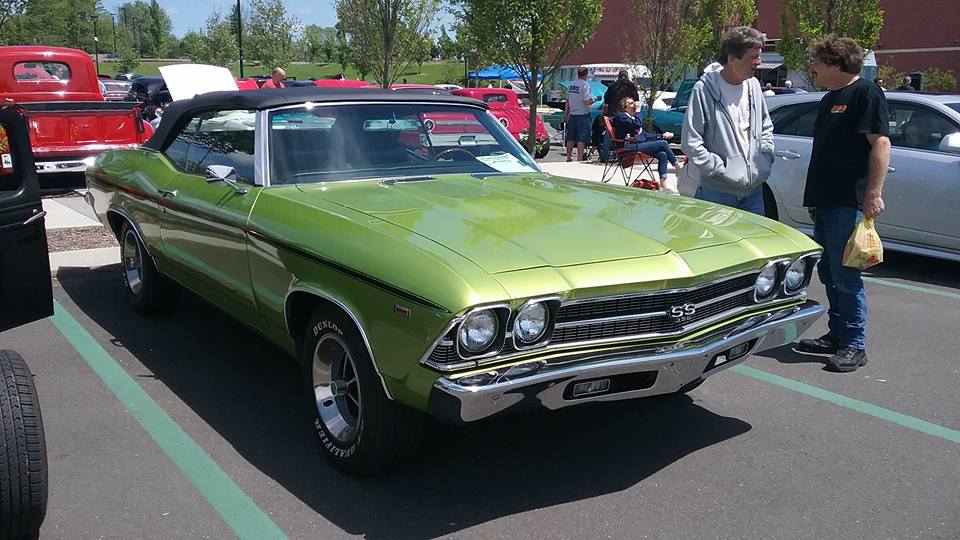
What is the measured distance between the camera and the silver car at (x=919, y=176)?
7141 millimetres

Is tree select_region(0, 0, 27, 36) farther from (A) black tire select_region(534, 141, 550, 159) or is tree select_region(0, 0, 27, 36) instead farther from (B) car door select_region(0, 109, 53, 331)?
(B) car door select_region(0, 109, 53, 331)

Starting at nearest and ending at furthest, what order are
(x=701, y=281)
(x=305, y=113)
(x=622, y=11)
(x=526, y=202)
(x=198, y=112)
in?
1. (x=701, y=281)
2. (x=526, y=202)
3. (x=305, y=113)
4. (x=198, y=112)
5. (x=622, y=11)

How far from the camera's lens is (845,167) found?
16.1ft

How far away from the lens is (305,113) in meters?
4.43

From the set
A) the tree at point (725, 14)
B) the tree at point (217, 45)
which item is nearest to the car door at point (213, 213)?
the tree at point (725, 14)

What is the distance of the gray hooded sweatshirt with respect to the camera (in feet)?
16.8

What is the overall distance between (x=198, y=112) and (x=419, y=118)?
1.53 meters

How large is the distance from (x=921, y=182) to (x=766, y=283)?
444 cm

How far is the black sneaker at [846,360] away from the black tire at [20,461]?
4177 millimetres

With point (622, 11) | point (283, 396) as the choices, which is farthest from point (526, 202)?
point (622, 11)

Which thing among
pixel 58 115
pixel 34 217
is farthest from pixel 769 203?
pixel 58 115

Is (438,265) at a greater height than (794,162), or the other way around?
(438,265)

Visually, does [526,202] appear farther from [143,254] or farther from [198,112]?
[143,254]

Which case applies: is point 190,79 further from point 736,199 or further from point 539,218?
point 539,218
